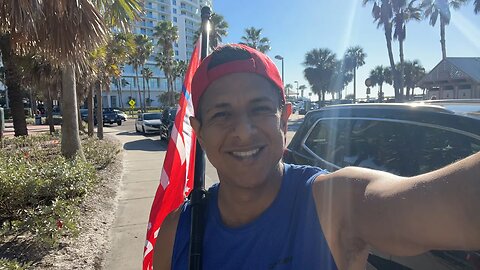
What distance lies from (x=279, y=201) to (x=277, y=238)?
137mm

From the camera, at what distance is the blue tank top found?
1141 millimetres

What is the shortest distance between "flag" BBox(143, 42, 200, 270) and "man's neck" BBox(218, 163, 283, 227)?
97cm

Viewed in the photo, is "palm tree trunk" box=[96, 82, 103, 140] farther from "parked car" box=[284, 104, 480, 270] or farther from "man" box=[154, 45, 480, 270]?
"man" box=[154, 45, 480, 270]

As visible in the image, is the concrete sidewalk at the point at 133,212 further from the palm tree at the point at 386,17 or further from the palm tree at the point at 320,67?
the palm tree at the point at 320,67

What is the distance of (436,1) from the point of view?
35.2 m

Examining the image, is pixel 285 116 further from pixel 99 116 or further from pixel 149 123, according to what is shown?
pixel 149 123

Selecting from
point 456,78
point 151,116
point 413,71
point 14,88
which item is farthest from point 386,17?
point 413,71

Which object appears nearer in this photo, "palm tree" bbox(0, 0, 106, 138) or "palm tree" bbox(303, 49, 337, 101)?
"palm tree" bbox(0, 0, 106, 138)

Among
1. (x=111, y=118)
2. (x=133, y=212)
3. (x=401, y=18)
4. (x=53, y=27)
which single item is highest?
(x=401, y=18)

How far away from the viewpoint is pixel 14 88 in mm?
12211

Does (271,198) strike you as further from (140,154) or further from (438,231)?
(140,154)

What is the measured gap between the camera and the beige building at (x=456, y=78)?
1025 inches

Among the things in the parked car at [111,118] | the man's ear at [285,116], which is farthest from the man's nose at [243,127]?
the parked car at [111,118]

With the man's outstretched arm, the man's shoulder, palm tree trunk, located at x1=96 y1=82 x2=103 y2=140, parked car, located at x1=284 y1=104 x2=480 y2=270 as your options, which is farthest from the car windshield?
the man's outstretched arm
